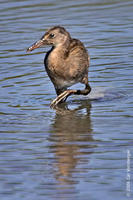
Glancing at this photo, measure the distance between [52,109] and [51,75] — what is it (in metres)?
0.48

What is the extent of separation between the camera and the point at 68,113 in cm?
825

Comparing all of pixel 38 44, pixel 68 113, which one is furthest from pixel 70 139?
pixel 38 44

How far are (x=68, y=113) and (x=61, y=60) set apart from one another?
31.6 inches

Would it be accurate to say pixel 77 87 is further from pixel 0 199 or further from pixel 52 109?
pixel 0 199

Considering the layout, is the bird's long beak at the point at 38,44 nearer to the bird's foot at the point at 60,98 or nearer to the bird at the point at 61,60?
the bird at the point at 61,60

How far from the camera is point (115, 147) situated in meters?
6.48

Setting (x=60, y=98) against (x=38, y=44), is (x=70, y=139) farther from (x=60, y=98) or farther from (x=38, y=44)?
(x=38, y=44)

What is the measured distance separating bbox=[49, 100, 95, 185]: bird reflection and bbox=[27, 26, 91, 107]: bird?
0.27m

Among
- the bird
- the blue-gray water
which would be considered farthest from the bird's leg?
the blue-gray water

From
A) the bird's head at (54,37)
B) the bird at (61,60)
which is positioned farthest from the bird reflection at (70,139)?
the bird's head at (54,37)

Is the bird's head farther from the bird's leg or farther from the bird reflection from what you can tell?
the bird reflection

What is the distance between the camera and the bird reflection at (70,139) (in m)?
5.99

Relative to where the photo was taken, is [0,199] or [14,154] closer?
[0,199]

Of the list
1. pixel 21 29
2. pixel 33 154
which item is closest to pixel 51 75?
pixel 33 154
